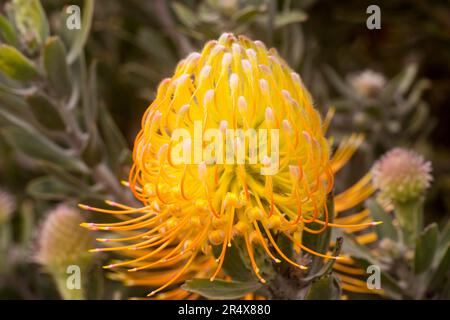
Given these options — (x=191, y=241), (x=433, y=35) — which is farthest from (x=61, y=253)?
Result: (x=433, y=35)

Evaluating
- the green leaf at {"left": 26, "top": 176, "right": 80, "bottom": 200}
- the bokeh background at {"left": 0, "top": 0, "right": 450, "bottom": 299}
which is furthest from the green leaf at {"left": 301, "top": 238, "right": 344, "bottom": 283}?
the green leaf at {"left": 26, "top": 176, "right": 80, "bottom": 200}

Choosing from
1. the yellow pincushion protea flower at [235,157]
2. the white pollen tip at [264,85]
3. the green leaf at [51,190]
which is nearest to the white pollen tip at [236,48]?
the yellow pincushion protea flower at [235,157]

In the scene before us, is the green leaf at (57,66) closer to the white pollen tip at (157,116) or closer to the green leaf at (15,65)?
the green leaf at (15,65)

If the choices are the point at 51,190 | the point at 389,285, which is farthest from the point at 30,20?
the point at 389,285

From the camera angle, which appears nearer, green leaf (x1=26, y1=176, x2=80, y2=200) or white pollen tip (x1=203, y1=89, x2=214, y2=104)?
white pollen tip (x1=203, y1=89, x2=214, y2=104)

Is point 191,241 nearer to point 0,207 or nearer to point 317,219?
point 317,219

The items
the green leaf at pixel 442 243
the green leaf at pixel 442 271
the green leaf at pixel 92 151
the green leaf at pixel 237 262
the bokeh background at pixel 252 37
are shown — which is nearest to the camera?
the green leaf at pixel 237 262

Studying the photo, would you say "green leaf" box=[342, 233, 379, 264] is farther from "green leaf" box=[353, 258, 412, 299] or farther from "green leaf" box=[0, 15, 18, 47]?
"green leaf" box=[0, 15, 18, 47]

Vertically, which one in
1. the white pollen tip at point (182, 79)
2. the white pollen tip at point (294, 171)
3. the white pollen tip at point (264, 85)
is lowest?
the white pollen tip at point (294, 171)
